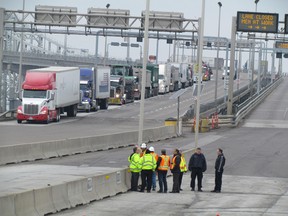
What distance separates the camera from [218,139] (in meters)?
56.4

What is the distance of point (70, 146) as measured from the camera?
4350 centimetres

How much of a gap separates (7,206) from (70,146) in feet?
79.8

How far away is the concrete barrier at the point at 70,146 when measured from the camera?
37.7 meters

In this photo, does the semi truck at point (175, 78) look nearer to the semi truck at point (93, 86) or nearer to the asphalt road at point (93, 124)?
the asphalt road at point (93, 124)

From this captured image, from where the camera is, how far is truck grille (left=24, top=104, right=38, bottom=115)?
62.1 meters

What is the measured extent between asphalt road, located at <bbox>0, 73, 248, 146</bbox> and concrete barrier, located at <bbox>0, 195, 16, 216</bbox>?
25.7m

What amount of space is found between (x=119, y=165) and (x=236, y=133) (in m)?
24.6

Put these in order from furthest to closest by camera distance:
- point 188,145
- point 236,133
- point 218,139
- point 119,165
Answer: point 236,133 → point 218,139 → point 188,145 → point 119,165

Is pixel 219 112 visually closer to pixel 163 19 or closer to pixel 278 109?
pixel 163 19

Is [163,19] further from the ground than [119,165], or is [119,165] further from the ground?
[163,19]

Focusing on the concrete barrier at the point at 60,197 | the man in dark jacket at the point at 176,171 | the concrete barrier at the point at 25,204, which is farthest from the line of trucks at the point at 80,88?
the concrete barrier at the point at 25,204

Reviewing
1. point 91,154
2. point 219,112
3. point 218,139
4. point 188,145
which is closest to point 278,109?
point 219,112

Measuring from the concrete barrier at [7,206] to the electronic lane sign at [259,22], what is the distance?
46236mm

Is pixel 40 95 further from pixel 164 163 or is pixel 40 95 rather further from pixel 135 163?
pixel 135 163
